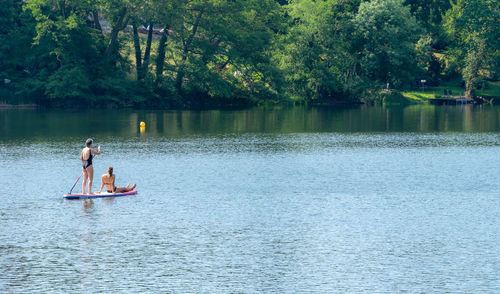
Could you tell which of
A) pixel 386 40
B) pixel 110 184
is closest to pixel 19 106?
pixel 386 40

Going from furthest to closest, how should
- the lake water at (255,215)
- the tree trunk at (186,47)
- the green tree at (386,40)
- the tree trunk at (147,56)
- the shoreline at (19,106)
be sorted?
the green tree at (386,40), the tree trunk at (147,56), the tree trunk at (186,47), the shoreline at (19,106), the lake water at (255,215)

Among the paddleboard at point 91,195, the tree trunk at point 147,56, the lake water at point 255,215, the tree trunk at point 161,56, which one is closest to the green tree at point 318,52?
the tree trunk at point 161,56

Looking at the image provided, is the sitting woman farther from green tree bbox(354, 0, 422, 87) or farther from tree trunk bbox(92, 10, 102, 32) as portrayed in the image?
green tree bbox(354, 0, 422, 87)

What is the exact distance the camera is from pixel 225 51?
414 ft

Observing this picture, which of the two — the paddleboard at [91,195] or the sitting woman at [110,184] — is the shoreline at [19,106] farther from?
the paddleboard at [91,195]

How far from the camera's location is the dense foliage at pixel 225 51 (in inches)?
4756

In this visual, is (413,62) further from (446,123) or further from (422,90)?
(446,123)

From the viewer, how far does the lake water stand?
36.6 meters

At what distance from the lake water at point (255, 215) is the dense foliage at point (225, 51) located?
1346 inches

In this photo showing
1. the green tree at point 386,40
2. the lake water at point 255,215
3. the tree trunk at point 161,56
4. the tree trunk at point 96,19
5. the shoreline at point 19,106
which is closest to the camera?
the lake water at point 255,215

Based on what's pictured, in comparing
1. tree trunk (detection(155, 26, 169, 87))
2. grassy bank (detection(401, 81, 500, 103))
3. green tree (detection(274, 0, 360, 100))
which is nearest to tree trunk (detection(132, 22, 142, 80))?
tree trunk (detection(155, 26, 169, 87))

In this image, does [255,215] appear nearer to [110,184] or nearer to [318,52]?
[110,184]

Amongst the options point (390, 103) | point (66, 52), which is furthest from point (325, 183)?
point (390, 103)

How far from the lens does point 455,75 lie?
150 metres
